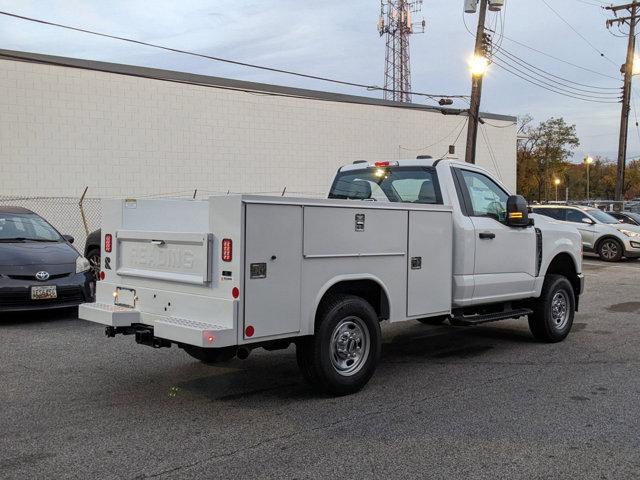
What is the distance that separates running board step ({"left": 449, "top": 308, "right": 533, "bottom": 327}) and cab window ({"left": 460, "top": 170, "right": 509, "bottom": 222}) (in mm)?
1084

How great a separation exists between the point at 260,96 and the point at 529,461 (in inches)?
719

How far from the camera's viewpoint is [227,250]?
191 inches

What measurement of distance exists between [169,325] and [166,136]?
15033 millimetres

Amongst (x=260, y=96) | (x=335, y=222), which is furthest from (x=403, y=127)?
(x=335, y=222)

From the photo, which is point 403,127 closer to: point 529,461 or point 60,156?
point 60,156

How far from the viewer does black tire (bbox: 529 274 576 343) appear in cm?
796

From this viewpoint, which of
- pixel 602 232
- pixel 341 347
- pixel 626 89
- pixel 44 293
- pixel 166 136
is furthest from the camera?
pixel 626 89

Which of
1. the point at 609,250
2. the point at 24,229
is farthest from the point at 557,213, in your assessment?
the point at 24,229

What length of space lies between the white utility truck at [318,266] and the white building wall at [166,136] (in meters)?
12.3

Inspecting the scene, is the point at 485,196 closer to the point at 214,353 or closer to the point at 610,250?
the point at 214,353

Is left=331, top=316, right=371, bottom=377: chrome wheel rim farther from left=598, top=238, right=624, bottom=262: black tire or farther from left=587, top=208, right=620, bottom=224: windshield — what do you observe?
left=587, top=208, right=620, bottom=224: windshield

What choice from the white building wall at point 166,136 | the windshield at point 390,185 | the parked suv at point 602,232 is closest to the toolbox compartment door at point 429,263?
the windshield at point 390,185

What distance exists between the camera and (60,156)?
17.3 m

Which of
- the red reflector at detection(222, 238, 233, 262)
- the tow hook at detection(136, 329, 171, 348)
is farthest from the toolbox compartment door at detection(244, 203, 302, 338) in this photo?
the tow hook at detection(136, 329, 171, 348)
